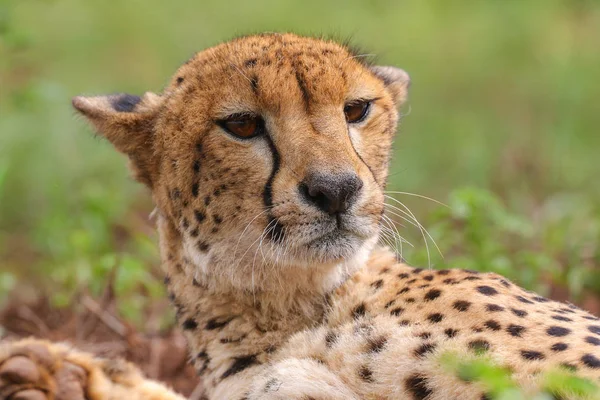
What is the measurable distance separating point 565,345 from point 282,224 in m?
0.73

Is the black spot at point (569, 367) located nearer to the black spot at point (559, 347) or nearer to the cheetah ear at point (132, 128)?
the black spot at point (559, 347)

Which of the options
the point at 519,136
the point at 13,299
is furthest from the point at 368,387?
the point at 519,136

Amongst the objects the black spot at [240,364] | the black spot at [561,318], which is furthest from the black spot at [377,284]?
the black spot at [561,318]

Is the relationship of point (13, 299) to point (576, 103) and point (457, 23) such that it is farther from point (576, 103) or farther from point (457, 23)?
point (457, 23)

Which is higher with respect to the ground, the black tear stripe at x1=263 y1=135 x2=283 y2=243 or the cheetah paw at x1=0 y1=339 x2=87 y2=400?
the black tear stripe at x1=263 y1=135 x2=283 y2=243

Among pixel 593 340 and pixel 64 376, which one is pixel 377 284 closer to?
pixel 593 340

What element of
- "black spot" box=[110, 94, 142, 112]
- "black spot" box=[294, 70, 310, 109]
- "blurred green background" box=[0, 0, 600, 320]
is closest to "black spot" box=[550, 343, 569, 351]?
"black spot" box=[294, 70, 310, 109]

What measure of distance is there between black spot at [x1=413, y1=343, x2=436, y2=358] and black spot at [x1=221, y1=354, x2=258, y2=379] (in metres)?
0.48

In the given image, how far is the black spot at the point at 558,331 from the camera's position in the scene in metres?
2.31

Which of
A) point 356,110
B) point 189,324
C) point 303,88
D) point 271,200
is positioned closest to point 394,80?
point 356,110

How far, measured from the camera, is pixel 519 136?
255 inches

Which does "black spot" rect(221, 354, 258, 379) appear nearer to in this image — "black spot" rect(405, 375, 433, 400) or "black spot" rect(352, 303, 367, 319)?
"black spot" rect(352, 303, 367, 319)

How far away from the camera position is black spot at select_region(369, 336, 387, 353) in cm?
237

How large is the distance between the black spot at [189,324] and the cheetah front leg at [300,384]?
0.34 m
